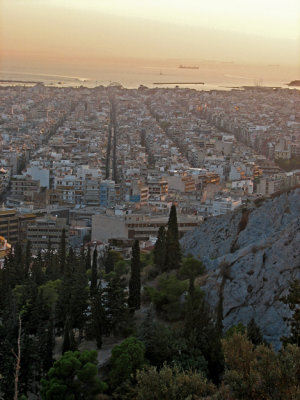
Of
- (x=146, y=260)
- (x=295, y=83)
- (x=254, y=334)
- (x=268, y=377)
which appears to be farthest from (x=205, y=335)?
(x=295, y=83)

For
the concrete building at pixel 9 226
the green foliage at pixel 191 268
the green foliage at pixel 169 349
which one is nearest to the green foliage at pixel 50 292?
the green foliage at pixel 191 268

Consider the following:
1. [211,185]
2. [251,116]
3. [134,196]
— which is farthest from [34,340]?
[251,116]

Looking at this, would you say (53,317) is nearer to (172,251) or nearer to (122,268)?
(172,251)

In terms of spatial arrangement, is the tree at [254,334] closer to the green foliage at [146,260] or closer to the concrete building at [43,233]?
the green foliage at [146,260]

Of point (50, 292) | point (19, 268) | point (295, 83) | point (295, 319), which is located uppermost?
point (295, 319)

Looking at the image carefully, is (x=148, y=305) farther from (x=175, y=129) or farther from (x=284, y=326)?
(x=175, y=129)

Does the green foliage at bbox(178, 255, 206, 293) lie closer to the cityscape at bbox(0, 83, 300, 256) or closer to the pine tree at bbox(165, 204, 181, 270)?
the pine tree at bbox(165, 204, 181, 270)
